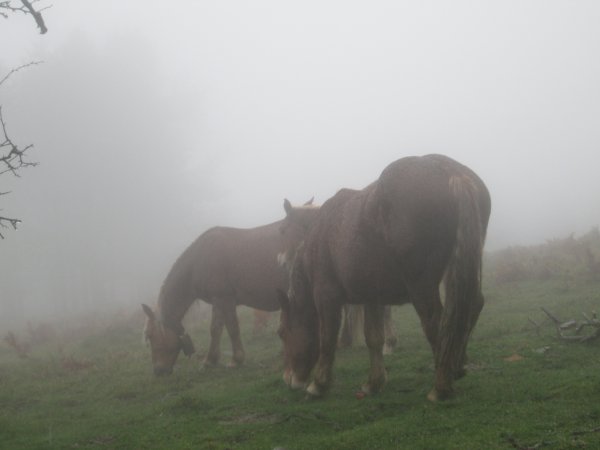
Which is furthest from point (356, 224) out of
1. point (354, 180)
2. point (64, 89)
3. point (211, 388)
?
point (354, 180)

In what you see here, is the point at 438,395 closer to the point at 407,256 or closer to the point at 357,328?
the point at 407,256

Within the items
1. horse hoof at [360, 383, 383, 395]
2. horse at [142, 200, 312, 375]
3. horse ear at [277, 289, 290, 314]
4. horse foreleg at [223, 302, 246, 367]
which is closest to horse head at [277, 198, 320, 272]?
horse ear at [277, 289, 290, 314]

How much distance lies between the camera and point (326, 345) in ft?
23.5

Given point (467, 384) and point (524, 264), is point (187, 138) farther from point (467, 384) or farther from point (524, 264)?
point (467, 384)

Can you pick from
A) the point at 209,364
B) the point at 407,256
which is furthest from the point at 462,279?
the point at 209,364

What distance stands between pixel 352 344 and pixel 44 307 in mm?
42016

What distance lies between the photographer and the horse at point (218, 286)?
1077 centimetres

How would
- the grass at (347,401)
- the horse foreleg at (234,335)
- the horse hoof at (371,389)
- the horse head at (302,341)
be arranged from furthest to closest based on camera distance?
the horse foreleg at (234,335), the horse head at (302,341), the horse hoof at (371,389), the grass at (347,401)

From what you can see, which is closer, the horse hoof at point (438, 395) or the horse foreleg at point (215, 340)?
the horse hoof at point (438, 395)

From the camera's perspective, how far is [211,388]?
9.09 metres

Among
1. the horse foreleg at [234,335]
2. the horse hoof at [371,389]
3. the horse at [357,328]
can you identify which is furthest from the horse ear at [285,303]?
the horse foreleg at [234,335]

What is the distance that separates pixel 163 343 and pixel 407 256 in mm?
6938

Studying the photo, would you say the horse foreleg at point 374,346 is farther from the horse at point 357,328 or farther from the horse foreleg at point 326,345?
the horse at point 357,328

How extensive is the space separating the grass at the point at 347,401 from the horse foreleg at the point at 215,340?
24cm
